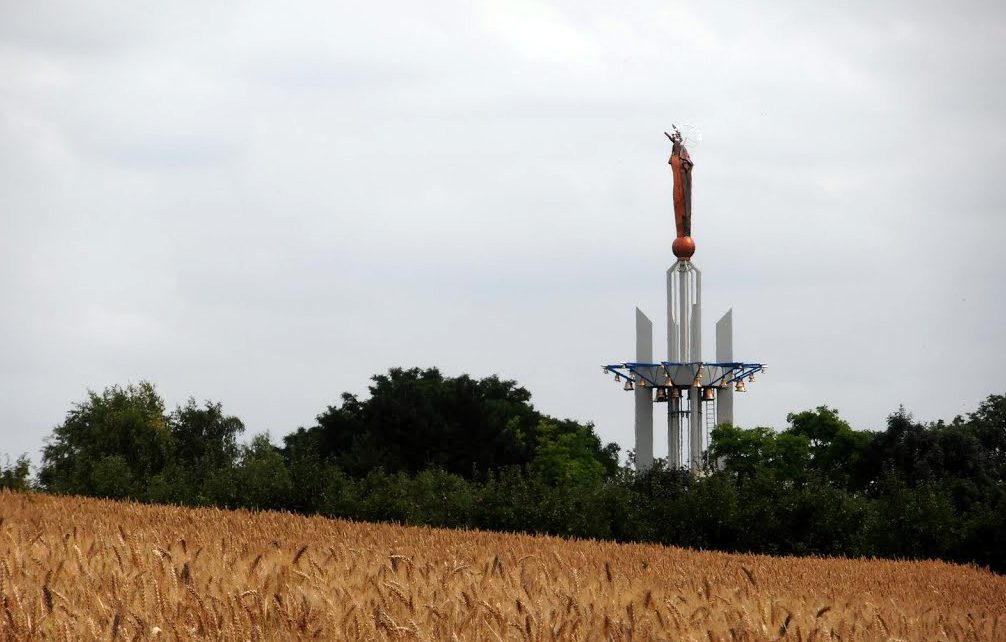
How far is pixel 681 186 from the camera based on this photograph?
273 ft

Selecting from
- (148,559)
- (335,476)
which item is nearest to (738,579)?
(148,559)

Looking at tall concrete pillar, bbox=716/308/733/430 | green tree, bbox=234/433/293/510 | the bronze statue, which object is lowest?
green tree, bbox=234/433/293/510

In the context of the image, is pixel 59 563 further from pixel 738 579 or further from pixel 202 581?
pixel 738 579

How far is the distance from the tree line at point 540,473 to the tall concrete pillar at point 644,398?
5.61 metres

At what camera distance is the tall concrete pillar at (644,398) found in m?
80.7

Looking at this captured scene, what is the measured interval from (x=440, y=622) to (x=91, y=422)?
84096mm

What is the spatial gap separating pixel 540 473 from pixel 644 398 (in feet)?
120

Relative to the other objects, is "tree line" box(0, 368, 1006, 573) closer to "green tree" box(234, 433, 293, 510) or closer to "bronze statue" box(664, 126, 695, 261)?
"green tree" box(234, 433, 293, 510)

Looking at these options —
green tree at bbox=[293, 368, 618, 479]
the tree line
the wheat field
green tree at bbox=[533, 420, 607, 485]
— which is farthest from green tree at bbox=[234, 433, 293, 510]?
green tree at bbox=[533, 420, 607, 485]

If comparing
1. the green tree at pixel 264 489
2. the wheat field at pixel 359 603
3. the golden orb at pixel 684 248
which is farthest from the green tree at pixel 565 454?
the wheat field at pixel 359 603

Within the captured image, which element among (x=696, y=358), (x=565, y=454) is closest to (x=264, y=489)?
(x=696, y=358)

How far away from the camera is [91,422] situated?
3440 inches

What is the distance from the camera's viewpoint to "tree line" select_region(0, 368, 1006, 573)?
36.5m

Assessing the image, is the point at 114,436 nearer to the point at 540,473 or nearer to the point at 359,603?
the point at 540,473
